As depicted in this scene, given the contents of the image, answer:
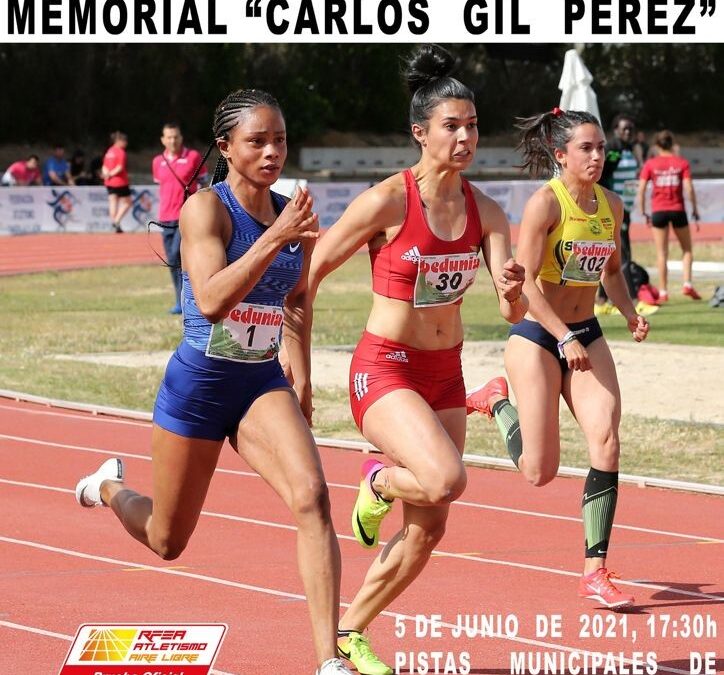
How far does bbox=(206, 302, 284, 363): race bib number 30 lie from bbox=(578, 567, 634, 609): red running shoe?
188 centimetres

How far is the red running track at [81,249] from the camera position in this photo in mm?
26922

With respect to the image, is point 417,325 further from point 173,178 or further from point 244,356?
point 173,178

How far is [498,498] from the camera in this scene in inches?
366

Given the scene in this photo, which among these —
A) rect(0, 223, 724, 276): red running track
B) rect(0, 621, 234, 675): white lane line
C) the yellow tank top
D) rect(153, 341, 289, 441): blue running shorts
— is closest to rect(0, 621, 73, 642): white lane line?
A: rect(0, 621, 234, 675): white lane line

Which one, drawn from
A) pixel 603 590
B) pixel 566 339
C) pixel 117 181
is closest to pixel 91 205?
pixel 117 181

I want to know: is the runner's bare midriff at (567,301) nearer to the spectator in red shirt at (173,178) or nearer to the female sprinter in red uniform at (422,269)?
the female sprinter in red uniform at (422,269)

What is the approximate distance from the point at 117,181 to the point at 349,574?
24.7 m

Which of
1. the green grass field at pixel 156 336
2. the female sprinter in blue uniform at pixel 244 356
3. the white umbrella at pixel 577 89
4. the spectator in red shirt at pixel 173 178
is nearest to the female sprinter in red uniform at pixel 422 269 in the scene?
the female sprinter in blue uniform at pixel 244 356

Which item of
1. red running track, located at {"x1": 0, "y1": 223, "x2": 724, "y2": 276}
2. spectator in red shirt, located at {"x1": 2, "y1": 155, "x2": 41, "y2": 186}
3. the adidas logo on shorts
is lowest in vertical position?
red running track, located at {"x1": 0, "y1": 223, "x2": 724, "y2": 276}

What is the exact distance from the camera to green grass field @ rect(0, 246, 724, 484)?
10969mm

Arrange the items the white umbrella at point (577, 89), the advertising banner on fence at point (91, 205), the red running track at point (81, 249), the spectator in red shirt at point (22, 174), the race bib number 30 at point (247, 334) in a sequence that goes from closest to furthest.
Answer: the race bib number 30 at point (247, 334), the white umbrella at point (577, 89), the red running track at point (81, 249), the advertising banner on fence at point (91, 205), the spectator in red shirt at point (22, 174)

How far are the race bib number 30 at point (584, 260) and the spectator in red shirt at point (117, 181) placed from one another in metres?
23.6

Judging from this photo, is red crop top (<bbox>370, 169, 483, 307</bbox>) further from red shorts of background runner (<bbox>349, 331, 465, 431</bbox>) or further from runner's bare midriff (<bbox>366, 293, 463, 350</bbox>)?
red shorts of background runner (<bbox>349, 331, 465, 431</bbox>)

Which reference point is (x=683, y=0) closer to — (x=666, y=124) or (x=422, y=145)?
(x=666, y=124)
